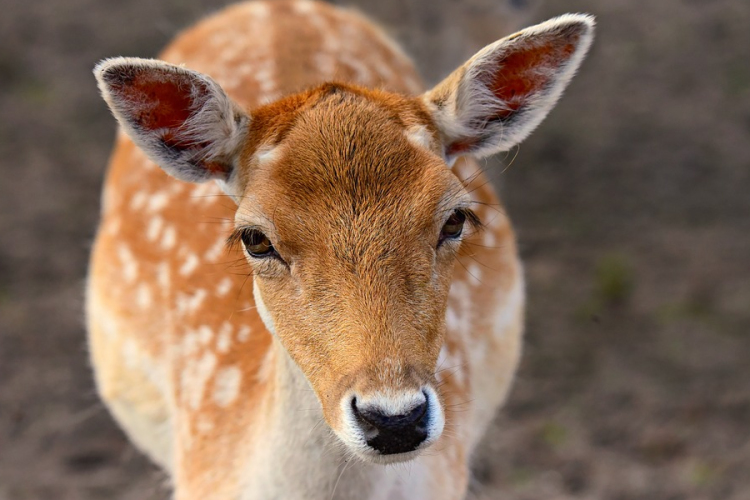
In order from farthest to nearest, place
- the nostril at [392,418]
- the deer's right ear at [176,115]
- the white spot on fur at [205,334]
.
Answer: the white spot on fur at [205,334], the deer's right ear at [176,115], the nostril at [392,418]

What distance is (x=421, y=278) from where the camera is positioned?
227cm

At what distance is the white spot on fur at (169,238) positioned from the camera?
3717 mm

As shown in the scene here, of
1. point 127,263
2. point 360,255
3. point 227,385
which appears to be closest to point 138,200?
point 127,263

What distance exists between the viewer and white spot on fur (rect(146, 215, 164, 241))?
12.4 feet

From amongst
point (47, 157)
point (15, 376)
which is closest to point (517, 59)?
point (15, 376)

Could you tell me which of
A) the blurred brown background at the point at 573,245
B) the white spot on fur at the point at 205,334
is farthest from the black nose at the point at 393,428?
the blurred brown background at the point at 573,245

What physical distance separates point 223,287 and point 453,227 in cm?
129

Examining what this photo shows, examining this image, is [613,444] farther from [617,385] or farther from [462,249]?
[462,249]

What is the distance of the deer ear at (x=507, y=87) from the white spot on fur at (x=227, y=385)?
1.04 m

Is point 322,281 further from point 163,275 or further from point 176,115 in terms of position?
point 163,275

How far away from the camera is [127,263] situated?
3.82 meters

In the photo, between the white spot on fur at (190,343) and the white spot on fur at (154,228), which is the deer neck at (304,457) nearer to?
the white spot on fur at (190,343)

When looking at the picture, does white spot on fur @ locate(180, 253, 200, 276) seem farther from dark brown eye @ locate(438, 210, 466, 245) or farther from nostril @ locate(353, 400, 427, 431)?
nostril @ locate(353, 400, 427, 431)

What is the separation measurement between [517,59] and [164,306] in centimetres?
171
